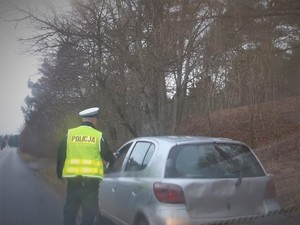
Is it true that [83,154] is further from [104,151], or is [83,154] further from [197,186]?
[197,186]

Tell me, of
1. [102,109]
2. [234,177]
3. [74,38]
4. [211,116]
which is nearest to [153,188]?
[234,177]

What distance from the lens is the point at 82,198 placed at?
617 cm

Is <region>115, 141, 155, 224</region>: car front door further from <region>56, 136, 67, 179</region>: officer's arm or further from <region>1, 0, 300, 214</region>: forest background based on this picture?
<region>1, 0, 300, 214</region>: forest background

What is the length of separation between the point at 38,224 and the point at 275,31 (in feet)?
16.4

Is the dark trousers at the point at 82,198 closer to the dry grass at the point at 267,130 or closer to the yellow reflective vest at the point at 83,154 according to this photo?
the yellow reflective vest at the point at 83,154

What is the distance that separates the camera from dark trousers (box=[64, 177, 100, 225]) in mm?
6102

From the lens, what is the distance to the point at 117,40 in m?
11.4

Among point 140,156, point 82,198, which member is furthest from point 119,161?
point 82,198

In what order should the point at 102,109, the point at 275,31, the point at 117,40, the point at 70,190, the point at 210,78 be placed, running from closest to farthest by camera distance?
the point at 70,190, the point at 275,31, the point at 210,78, the point at 117,40, the point at 102,109

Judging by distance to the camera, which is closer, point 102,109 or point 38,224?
point 38,224

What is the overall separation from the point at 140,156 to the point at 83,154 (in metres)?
0.75

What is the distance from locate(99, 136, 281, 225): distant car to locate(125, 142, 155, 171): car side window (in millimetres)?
22

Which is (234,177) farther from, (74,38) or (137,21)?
(74,38)

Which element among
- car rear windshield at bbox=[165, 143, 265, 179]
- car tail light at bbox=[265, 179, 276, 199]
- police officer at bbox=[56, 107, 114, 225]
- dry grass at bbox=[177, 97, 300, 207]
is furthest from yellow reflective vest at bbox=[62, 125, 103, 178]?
dry grass at bbox=[177, 97, 300, 207]
